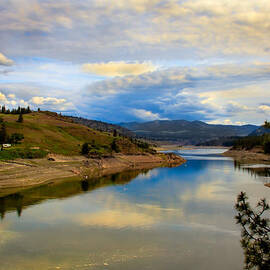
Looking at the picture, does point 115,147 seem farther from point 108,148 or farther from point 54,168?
point 54,168

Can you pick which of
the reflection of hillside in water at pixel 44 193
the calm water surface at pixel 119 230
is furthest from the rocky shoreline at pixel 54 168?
the calm water surface at pixel 119 230

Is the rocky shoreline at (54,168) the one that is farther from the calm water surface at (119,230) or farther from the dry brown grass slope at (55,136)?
the calm water surface at (119,230)

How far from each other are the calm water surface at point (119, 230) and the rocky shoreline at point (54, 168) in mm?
11505

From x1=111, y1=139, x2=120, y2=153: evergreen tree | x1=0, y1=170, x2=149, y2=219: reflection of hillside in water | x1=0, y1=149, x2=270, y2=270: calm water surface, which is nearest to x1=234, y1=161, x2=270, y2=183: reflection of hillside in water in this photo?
x1=0, y1=149, x2=270, y2=270: calm water surface

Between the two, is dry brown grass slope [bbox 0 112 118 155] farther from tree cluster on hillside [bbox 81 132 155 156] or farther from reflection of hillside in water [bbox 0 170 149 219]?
reflection of hillside in water [bbox 0 170 149 219]

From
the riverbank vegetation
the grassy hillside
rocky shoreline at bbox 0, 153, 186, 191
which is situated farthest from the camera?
the grassy hillside

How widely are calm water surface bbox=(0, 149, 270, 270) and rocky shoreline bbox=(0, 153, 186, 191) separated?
1150 centimetres

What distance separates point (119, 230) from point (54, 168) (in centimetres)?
6095

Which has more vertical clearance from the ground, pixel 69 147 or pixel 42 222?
pixel 69 147

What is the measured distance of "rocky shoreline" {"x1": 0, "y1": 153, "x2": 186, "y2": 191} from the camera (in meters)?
74.7

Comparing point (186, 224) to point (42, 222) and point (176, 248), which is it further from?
point (42, 222)

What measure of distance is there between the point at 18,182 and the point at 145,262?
5316cm

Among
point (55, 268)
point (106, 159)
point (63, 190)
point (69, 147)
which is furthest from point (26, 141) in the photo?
point (55, 268)

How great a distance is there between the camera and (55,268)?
26.6 meters
